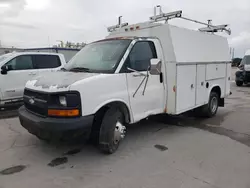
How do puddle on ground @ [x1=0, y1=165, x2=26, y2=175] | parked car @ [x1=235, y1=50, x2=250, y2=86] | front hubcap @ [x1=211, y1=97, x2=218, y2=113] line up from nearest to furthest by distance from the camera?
puddle on ground @ [x1=0, y1=165, x2=26, y2=175]
front hubcap @ [x1=211, y1=97, x2=218, y2=113]
parked car @ [x1=235, y1=50, x2=250, y2=86]

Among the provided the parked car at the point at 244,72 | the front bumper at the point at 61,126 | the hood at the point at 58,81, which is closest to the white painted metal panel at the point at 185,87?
the hood at the point at 58,81

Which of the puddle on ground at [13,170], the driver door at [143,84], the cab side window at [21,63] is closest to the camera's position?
the puddle on ground at [13,170]

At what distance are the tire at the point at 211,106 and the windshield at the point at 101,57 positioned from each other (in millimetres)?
3260

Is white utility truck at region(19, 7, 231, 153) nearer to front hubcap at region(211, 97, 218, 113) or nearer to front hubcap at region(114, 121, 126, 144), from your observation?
front hubcap at region(114, 121, 126, 144)

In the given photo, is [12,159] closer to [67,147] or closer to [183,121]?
[67,147]

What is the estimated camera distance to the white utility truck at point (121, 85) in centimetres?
330

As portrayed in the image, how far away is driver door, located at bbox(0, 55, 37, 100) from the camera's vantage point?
7.24 m

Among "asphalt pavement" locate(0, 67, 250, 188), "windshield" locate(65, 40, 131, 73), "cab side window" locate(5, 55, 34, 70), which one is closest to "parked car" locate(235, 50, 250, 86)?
"asphalt pavement" locate(0, 67, 250, 188)

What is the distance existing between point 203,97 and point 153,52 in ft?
6.94

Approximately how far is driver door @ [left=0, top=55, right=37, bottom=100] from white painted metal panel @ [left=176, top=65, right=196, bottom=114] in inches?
212

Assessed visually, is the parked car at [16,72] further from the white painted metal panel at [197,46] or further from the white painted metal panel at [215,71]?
the white painted metal panel at [215,71]

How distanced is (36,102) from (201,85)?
3.95 metres

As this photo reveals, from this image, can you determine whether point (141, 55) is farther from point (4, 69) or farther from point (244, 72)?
point (244, 72)

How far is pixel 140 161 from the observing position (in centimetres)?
369
